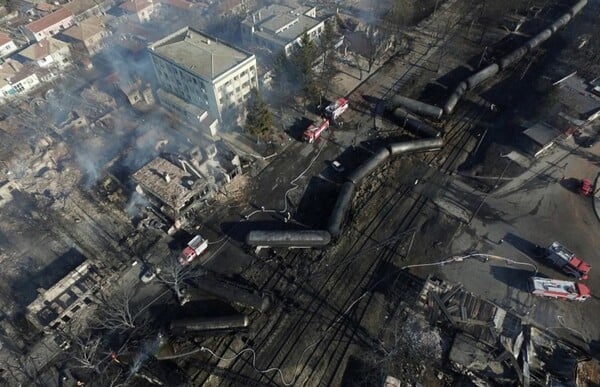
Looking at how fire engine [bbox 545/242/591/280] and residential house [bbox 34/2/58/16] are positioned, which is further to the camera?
residential house [bbox 34/2/58/16]

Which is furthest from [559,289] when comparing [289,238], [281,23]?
[281,23]

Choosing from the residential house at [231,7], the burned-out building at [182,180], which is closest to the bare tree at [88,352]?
the burned-out building at [182,180]

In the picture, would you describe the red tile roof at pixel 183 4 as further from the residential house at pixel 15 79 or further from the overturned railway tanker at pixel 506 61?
the overturned railway tanker at pixel 506 61

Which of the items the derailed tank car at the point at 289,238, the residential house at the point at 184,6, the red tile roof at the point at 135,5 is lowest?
the derailed tank car at the point at 289,238

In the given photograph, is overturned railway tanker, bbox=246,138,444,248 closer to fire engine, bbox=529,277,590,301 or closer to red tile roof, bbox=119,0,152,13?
fire engine, bbox=529,277,590,301

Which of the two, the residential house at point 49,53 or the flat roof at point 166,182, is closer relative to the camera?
the flat roof at point 166,182

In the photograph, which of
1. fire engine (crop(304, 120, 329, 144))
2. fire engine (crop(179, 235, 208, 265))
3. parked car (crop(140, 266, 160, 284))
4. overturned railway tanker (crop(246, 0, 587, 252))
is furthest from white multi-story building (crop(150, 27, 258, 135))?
parked car (crop(140, 266, 160, 284))

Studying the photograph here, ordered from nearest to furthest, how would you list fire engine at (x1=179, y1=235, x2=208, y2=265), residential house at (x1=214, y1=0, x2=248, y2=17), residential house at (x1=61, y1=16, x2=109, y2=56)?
fire engine at (x1=179, y1=235, x2=208, y2=265) → residential house at (x1=61, y1=16, x2=109, y2=56) → residential house at (x1=214, y1=0, x2=248, y2=17)
